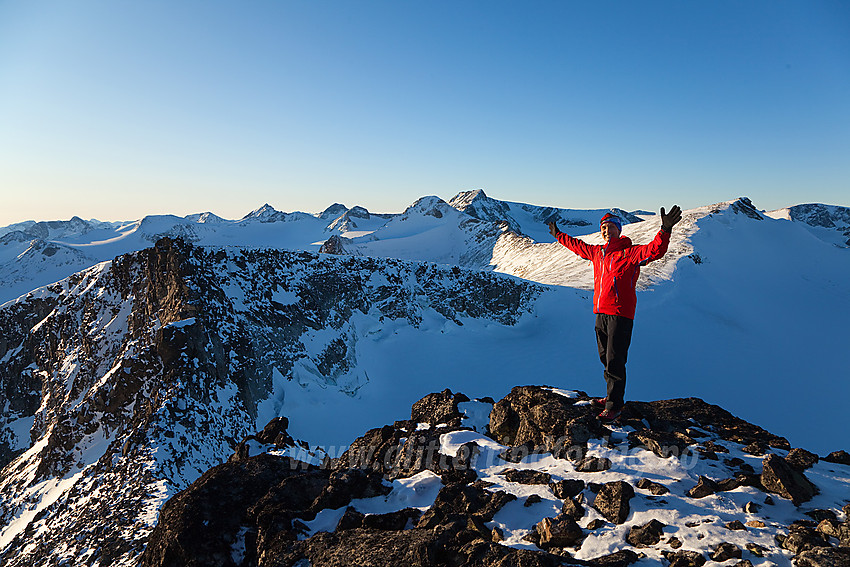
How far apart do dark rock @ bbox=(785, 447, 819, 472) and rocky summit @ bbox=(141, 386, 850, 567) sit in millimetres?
46

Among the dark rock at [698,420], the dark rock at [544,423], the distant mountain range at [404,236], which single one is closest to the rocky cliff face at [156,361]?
the dark rock at [544,423]

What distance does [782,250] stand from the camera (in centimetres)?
3856

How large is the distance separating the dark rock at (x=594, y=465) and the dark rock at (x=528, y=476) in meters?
0.52

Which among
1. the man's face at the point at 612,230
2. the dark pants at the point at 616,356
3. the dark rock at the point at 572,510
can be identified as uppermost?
the man's face at the point at 612,230

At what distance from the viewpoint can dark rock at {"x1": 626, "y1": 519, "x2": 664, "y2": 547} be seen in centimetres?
448

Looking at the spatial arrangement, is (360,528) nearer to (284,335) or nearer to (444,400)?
(444,400)

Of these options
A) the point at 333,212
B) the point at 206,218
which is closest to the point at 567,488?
the point at 333,212

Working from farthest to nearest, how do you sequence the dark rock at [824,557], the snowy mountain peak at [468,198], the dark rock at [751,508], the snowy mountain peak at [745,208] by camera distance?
the snowy mountain peak at [468,198] → the snowy mountain peak at [745,208] → the dark rock at [751,508] → the dark rock at [824,557]

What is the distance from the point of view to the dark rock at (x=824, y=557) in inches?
141

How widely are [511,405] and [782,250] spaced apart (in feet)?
147

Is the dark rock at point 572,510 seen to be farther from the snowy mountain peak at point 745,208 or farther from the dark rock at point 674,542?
the snowy mountain peak at point 745,208

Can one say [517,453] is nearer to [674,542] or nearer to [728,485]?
[674,542]

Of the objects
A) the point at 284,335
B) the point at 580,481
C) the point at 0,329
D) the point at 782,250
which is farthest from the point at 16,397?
the point at 782,250

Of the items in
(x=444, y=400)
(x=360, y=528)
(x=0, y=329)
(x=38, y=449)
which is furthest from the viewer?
(x=0, y=329)
